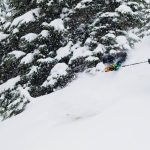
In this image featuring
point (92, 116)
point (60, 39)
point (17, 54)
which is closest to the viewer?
point (92, 116)

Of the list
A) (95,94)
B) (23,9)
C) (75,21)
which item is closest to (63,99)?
(95,94)

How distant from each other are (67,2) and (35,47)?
5.72 ft

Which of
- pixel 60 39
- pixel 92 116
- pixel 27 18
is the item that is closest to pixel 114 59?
pixel 60 39

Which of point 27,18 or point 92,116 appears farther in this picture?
point 27,18

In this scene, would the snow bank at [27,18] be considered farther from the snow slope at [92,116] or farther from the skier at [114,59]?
the skier at [114,59]

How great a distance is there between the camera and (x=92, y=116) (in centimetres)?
782

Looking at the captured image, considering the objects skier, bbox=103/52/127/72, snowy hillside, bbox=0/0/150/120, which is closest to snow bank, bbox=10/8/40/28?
snowy hillside, bbox=0/0/150/120

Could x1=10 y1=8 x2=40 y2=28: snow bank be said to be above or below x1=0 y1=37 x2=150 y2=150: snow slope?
above

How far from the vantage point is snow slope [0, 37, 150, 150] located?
6.58 m

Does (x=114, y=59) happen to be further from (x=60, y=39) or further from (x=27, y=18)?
(x=27, y=18)

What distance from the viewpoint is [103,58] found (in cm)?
1016

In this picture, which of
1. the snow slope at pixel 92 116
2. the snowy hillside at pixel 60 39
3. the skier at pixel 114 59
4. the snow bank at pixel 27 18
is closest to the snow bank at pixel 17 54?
the snowy hillside at pixel 60 39

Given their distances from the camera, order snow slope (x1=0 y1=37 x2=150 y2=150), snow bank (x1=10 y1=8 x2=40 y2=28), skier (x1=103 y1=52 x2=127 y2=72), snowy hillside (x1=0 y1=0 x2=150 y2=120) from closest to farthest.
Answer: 1. snow slope (x1=0 y1=37 x2=150 y2=150)
2. skier (x1=103 y1=52 x2=127 y2=72)
3. snowy hillside (x1=0 y1=0 x2=150 y2=120)
4. snow bank (x1=10 y1=8 x2=40 y2=28)

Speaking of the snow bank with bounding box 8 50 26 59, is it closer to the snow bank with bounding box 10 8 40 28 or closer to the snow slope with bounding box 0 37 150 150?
the snow bank with bounding box 10 8 40 28
